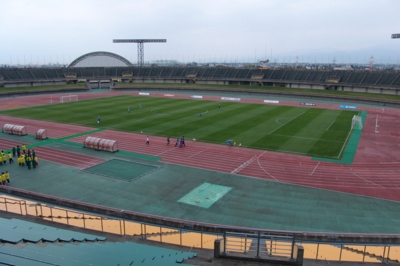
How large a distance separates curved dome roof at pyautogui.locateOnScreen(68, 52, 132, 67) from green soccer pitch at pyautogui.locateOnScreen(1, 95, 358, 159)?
61017mm

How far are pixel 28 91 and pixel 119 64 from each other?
5339cm

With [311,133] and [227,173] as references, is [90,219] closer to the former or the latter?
[227,173]

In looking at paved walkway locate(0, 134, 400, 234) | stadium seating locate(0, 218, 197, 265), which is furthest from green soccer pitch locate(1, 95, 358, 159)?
stadium seating locate(0, 218, 197, 265)

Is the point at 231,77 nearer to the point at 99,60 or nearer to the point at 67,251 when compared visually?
the point at 99,60

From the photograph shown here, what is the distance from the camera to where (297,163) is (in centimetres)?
2702

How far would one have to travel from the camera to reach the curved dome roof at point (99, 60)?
11581cm

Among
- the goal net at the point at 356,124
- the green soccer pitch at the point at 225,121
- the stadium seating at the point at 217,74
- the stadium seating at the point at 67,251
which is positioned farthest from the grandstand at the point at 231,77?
the stadium seating at the point at 67,251

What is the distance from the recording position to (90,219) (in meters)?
13.6

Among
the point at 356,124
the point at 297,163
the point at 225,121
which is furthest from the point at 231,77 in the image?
the point at 297,163

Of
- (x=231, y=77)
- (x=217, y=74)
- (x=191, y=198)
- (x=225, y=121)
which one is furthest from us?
(x=217, y=74)

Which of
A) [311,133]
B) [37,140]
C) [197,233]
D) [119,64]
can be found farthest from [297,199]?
[119,64]

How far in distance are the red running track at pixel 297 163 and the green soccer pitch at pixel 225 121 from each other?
226 cm

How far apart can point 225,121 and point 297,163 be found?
17.7 m

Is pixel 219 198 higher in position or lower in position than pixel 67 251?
lower
